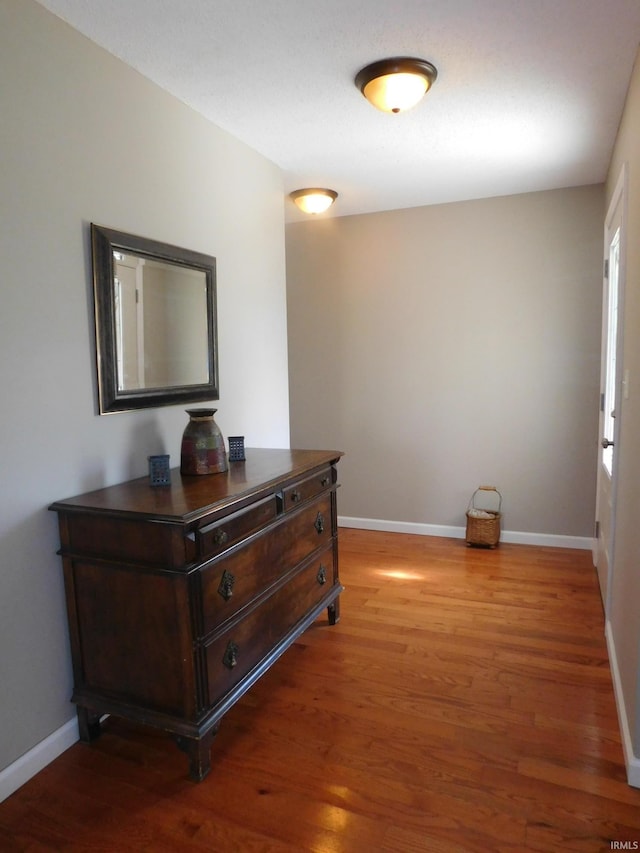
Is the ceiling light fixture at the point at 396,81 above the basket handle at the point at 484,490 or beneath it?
above

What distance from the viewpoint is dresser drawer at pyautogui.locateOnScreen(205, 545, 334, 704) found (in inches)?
73.4

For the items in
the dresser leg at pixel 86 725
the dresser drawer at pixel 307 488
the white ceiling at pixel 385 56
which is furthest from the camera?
the dresser drawer at pixel 307 488

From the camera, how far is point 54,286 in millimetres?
1866

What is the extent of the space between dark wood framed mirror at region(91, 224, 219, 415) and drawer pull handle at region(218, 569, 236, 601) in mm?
746

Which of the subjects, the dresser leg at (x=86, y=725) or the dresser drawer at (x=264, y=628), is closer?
the dresser drawer at (x=264, y=628)

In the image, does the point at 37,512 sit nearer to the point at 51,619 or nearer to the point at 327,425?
the point at 51,619

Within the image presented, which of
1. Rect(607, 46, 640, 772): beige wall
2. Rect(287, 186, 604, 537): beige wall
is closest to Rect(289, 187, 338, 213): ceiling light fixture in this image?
Rect(287, 186, 604, 537): beige wall

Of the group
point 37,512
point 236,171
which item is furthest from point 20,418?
point 236,171

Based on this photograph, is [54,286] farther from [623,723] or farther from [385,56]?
[623,723]

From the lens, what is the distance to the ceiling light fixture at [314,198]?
3652 mm

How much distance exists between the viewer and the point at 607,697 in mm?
2191

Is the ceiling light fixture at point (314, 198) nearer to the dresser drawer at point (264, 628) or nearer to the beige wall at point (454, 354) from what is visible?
the beige wall at point (454, 354)

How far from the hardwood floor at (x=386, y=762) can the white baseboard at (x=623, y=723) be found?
1.2 inches

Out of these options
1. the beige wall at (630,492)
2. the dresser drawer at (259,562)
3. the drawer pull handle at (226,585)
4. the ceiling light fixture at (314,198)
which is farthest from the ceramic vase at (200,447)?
the ceiling light fixture at (314,198)
